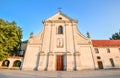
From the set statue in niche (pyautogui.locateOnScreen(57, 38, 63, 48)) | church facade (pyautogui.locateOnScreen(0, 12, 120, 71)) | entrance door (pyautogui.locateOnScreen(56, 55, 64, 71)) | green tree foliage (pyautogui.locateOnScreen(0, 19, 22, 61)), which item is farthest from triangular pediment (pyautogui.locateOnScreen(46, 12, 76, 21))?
entrance door (pyautogui.locateOnScreen(56, 55, 64, 71))

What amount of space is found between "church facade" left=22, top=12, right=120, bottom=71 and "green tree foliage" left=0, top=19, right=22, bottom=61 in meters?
3.54

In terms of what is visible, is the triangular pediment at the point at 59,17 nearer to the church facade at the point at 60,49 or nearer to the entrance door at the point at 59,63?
the church facade at the point at 60,49

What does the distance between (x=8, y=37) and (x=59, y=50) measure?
33.8 feet

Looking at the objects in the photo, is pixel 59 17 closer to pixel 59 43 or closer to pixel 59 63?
pixel 59 43

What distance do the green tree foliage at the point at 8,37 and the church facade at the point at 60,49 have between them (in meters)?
3.54

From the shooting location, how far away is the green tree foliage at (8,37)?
885 inches

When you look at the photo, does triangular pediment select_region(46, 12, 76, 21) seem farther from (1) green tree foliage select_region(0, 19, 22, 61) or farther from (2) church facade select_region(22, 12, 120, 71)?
(1) green tree foliage select_region(0, 19, 22, 61)

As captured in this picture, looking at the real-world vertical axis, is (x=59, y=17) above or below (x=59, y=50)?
above

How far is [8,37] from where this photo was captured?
2430cm

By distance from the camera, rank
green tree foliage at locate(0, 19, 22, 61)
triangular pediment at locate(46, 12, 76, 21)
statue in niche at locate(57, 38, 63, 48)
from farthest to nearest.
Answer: triangular pediment at locate(46, 12, 76, 21) → statue in niche at locate(57, 38, 63, 48) → green tree foliage at locate(0, 19, 22, 61)

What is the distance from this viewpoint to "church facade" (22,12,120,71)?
21.0 m

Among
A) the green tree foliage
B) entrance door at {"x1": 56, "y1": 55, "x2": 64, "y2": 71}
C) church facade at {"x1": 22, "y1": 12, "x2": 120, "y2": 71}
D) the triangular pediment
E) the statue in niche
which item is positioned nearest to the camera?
church facade at {"x1": 22, "y1": 12, "x2": 120, "y2": 71}

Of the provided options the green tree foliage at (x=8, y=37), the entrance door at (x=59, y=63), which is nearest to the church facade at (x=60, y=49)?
the entrance door at (x=59, y=63)

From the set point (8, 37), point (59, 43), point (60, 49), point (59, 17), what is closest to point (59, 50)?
point (60, 49)
